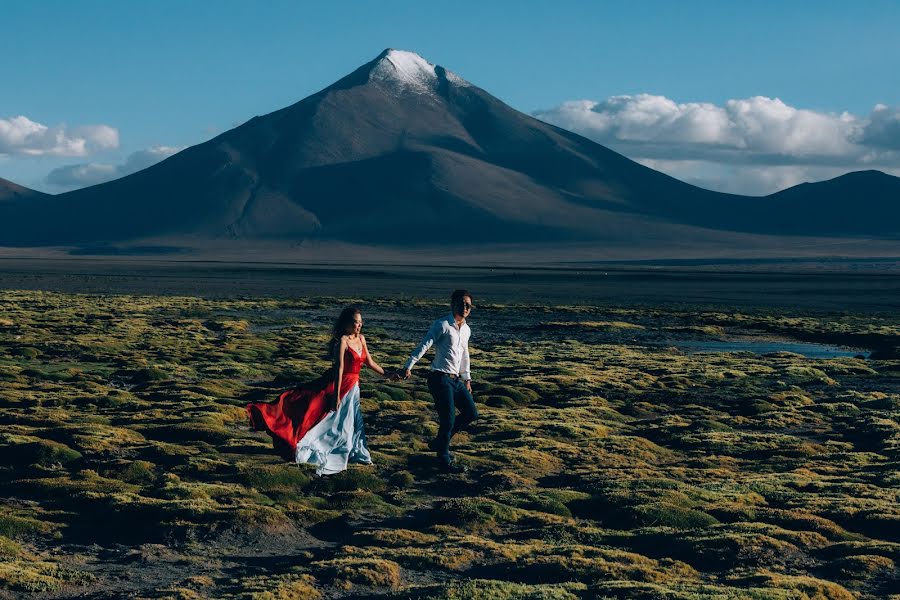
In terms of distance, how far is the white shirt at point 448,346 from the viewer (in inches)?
669

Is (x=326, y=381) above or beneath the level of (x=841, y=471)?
above

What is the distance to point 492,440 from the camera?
71.5 ft

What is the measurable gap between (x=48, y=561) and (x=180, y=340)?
33.0 meters

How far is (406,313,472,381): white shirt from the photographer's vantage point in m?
17.0

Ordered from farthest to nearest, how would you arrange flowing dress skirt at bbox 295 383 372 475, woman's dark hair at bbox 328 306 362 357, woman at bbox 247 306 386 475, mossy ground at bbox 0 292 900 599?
flowing dress skirt at bbox 295 383 372 475 → woman at bbox 247 306 386 475 → woman's dark hair at bbox 328 306 362 357 → mossy ground at bbox 0 292 900 599

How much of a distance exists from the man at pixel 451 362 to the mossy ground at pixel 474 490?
3.58ft

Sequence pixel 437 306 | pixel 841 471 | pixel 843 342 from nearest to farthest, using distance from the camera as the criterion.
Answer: pixel 841 471
pixel 843 342
pixel 437 306

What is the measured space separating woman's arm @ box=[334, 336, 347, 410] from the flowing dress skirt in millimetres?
181

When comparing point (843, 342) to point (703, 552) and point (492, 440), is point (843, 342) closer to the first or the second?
point (492, 440)

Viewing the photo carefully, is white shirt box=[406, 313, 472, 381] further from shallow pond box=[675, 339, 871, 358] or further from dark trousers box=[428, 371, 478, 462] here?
shallow pond box=[675, 339, 871, 358]

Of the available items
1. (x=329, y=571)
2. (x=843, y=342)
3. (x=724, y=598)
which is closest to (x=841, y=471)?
(x=724, y=598)

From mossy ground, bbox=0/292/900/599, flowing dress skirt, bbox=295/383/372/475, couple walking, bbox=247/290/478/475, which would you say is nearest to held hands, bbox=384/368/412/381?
couple walking, bbox=247/290/478/475

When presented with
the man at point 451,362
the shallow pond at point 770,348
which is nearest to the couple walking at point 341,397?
the man at point 451,362

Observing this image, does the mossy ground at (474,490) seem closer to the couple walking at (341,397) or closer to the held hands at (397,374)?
the couple walking at (341,397)
